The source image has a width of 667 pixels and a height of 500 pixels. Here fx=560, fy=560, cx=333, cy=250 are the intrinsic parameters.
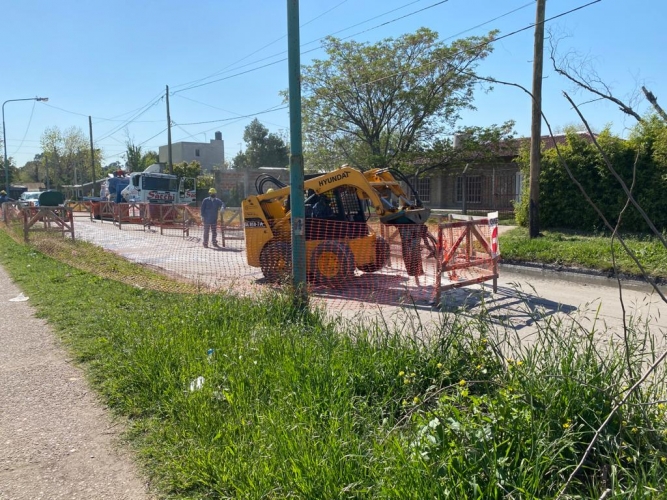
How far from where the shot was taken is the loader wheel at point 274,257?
10594mm

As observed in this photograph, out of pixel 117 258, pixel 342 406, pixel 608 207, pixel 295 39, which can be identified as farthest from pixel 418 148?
pixel 342 406

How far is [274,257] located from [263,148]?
194ft

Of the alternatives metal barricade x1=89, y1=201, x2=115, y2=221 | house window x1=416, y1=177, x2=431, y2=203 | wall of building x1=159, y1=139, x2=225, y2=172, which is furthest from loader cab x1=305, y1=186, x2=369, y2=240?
wall of building x1=159, y1=139, x2=225, y2=172

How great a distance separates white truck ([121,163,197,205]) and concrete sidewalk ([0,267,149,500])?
85.7 ft

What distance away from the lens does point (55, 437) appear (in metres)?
4.16

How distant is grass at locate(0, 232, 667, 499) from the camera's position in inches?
110

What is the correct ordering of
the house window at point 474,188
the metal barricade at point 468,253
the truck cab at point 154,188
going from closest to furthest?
the metal barricade at point 468,253
the house window at point 474,188
the truck cab at point 154,188

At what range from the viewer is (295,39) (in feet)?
23.0

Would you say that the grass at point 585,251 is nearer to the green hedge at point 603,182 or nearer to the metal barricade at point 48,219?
the green hedge at point 603,182

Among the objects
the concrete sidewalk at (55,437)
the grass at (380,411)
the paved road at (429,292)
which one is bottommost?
the concrete sidewalk at (55,437)

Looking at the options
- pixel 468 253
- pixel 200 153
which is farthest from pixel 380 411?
pixel 200 153

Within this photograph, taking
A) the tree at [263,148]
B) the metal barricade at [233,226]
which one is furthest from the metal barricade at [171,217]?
the tree at [263,148]

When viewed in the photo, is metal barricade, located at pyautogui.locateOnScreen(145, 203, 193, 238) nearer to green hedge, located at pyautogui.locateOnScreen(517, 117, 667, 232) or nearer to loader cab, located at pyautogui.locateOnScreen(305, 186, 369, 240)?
loader cab, located at pyautogui.locateOnScreen(305, 186, 369, 240)

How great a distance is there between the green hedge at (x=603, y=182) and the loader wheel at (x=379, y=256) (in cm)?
794
